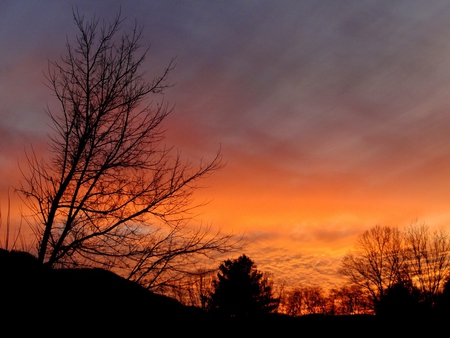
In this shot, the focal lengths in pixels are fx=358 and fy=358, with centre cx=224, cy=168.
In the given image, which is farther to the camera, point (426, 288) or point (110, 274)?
point (426, 288)

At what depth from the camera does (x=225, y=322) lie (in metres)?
5.70

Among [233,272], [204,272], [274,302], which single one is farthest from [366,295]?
[204,272]

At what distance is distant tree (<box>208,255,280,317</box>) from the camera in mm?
36531

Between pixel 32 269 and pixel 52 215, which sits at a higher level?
pixel 52 215

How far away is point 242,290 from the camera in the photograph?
37375mm

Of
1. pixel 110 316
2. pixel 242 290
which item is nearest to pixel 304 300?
pixel 242 290

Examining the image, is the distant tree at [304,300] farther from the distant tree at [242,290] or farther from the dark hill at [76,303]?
the dark hill at [76,303]

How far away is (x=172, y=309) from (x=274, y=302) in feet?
127

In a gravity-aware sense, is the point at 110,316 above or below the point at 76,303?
below

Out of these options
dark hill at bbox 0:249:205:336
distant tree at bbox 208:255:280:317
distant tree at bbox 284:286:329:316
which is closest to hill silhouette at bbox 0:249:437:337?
dark hill at bbox 0:249:205:336

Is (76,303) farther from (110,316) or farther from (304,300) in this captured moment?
(304,300)

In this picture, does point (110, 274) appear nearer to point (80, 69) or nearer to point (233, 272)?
point (80, 69)

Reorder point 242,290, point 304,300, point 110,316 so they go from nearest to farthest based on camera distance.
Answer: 1. point 110,316
2. point 242,290
3. point 304,300

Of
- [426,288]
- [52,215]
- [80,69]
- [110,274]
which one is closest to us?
[110,274]
